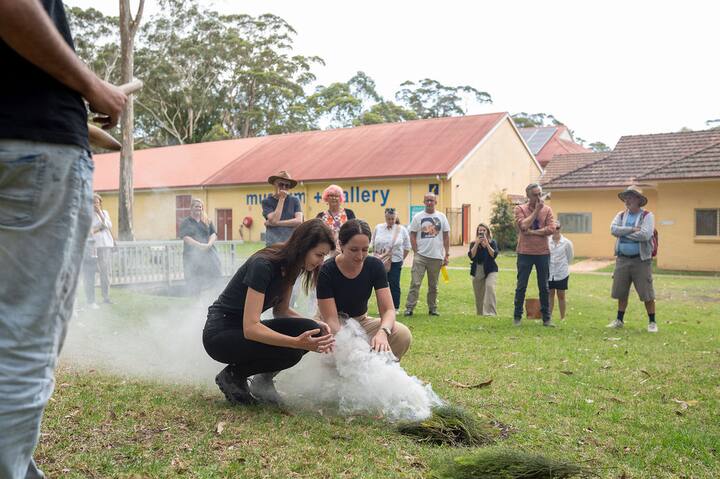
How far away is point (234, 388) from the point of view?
15.0 feet

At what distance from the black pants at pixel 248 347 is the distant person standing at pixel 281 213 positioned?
4271 millimetres

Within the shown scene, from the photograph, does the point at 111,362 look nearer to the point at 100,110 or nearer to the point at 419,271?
the point at 100,110

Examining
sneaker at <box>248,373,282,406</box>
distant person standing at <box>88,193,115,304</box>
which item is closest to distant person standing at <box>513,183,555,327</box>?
sneaker at <box>248,373,282,406</box>

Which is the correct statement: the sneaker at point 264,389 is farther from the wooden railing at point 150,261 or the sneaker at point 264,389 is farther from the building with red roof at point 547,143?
the building with red roof at point 547,143

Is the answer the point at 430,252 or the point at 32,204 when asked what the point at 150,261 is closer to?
the point at 430,252

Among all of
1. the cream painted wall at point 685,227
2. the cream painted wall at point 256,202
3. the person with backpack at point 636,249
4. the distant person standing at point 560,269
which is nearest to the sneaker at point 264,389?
the person with backpack at point 636,249

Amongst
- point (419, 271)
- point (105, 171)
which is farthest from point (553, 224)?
point (105, 171)

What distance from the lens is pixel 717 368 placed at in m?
6.48

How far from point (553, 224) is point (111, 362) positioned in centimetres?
629

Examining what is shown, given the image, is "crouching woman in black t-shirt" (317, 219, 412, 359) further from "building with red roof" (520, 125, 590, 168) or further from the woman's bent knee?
"building with red roof" (520, 125, 590, 168)

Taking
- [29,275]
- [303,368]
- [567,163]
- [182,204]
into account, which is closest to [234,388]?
[303,368]

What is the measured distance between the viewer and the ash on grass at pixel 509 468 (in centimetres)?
324

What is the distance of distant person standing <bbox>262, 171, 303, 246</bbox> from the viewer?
29.0ft

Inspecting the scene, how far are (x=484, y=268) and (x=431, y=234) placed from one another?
1063 millimetres
